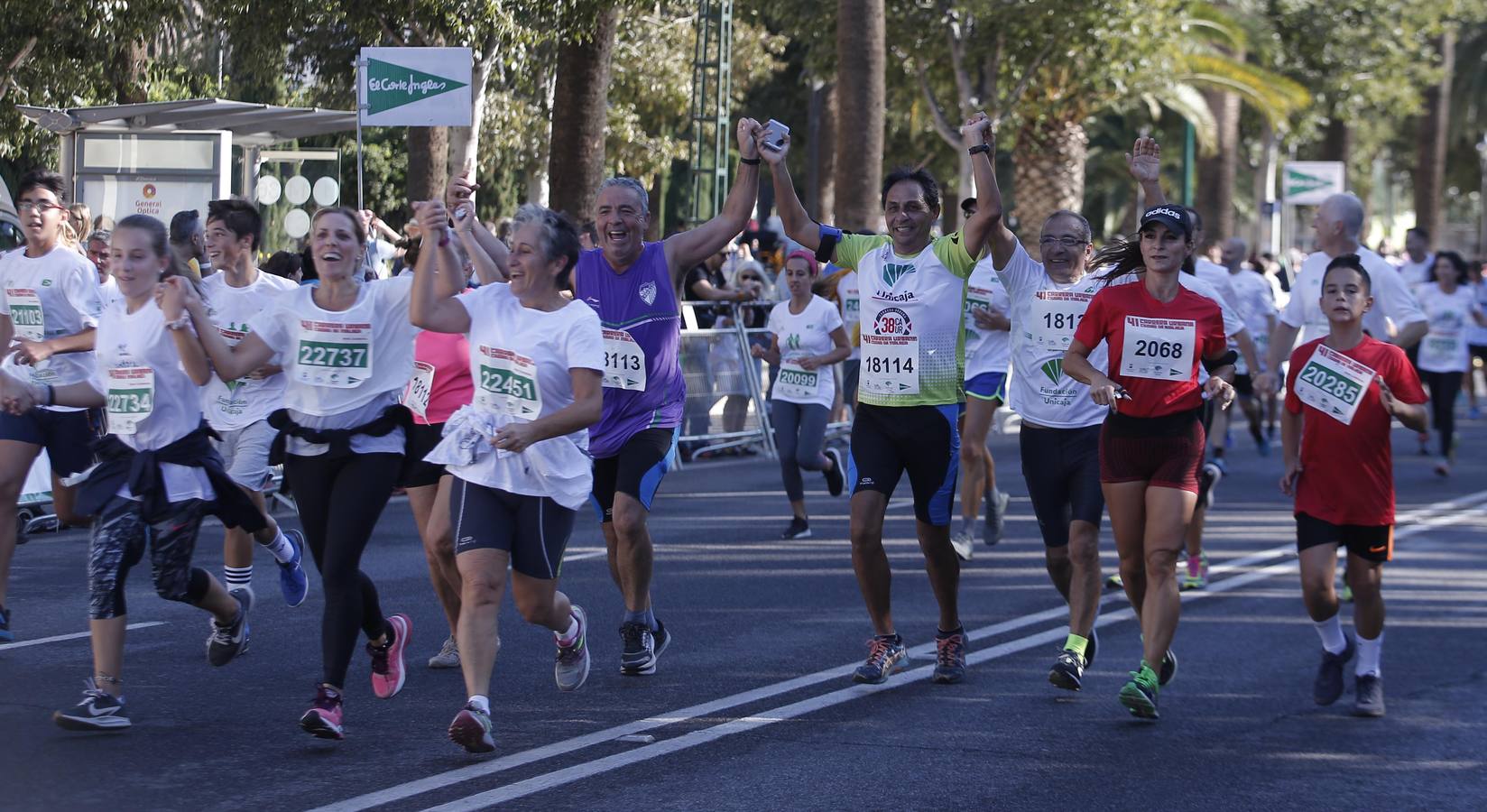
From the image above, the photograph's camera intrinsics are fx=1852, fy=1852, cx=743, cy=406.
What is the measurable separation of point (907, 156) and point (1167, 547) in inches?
1298

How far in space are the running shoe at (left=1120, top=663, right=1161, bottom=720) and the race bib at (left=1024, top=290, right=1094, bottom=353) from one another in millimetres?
1821

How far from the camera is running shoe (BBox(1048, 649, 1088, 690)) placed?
7402 mm

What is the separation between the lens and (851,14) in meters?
20.0

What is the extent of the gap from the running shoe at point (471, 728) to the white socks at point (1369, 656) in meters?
3.71

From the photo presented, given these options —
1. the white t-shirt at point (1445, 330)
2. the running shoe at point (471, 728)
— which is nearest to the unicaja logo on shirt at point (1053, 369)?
the running shoe at point (471, 728)

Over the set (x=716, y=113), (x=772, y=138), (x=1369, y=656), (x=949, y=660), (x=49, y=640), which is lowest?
(x=49, y=640)

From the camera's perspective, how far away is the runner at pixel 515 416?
614 centimetres

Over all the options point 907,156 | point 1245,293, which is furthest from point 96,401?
point 907,156

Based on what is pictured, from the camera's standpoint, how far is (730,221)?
741 centimetres

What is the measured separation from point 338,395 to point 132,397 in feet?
2.45

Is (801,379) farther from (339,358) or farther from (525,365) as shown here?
(525,365)

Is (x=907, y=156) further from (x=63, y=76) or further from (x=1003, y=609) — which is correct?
(x=1003, y=609)

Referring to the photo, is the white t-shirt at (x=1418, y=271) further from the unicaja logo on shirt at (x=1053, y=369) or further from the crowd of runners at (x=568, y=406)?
the unicaja logo on shirt at (x=1053, y=369)

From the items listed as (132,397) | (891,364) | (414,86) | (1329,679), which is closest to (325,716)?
(132,397)
